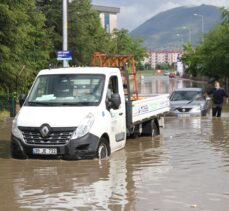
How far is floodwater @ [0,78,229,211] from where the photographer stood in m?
7.62

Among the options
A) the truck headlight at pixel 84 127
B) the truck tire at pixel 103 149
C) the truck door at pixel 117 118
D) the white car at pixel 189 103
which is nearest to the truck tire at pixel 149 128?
the truck door at pixel 117 118

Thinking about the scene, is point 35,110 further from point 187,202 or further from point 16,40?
point 16,40

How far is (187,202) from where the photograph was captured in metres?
7.63

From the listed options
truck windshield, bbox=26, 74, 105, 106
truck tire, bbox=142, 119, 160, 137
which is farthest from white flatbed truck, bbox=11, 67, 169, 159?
truck tire, bbox=142, 119, 160, 137

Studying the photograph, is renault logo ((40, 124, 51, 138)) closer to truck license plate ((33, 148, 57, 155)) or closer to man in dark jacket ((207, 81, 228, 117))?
truck license plate ((33, 148, 57, 155))

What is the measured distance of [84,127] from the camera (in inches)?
428

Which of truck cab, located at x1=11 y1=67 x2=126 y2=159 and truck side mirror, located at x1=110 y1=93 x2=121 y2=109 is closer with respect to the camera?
truck cab, located at x1=11 y1=67 x2=126 y2=159

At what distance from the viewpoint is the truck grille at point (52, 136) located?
1084 centimetres

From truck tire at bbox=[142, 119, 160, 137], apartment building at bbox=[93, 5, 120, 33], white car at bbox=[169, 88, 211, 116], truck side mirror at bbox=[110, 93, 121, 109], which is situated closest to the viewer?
truck side mirror at bbox=[110, 93, 121, 109]

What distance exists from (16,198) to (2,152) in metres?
5.16

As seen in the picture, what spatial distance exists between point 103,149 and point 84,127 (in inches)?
34.0

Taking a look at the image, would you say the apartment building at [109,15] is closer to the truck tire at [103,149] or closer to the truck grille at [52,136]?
the truck tire at [103,149]

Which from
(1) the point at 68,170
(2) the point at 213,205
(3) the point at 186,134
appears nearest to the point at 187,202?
(2) the point at 213,205

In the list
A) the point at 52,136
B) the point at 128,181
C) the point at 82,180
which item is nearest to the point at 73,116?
the point at 52,136
